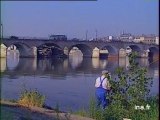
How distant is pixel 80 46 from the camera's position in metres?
74.9

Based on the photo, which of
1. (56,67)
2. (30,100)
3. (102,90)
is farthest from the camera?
(56,67)

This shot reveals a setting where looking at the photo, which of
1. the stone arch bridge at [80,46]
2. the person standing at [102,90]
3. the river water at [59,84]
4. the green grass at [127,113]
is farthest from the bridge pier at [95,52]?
the green grass at [127,113]

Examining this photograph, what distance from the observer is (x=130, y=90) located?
8.27 m

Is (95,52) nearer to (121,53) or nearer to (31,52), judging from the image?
(121,53)

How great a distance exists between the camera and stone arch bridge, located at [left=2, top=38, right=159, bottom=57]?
67438mm

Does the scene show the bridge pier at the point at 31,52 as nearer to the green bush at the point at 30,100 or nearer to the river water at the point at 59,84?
the river water at the point at 59,84

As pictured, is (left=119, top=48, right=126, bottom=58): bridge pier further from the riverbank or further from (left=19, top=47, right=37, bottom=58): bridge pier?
the riverbank

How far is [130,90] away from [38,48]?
60.8 m

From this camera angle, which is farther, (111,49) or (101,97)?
(111,49)

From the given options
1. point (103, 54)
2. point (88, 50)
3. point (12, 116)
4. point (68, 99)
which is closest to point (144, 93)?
point (12, 116)

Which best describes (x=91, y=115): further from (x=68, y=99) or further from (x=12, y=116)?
(x=68, y=99)

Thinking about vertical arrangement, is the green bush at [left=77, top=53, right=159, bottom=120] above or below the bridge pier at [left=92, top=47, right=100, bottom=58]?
above

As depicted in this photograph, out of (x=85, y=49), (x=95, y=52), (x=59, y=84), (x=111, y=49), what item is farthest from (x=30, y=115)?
(x=111, y=49)

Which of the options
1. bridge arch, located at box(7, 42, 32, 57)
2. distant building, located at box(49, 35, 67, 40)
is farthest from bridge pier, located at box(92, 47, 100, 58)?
bridge arch, located at box(7, 42, 32, 57)
